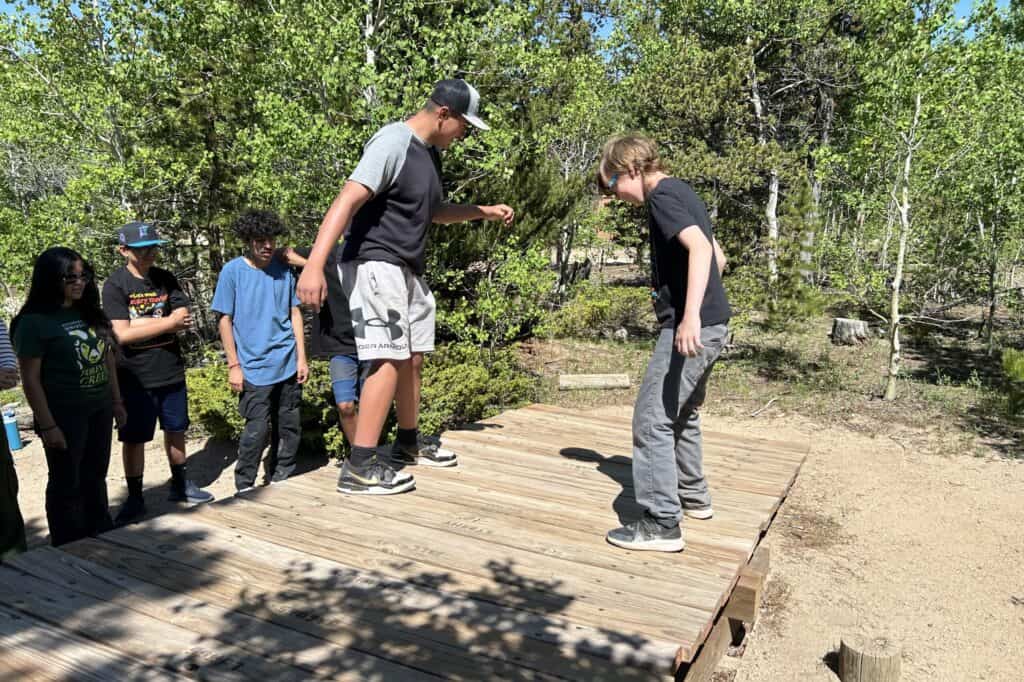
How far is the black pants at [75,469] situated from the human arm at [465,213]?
6.73 ft

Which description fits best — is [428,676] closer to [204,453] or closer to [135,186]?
[204,453]

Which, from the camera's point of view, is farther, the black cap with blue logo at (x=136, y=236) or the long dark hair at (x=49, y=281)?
the black cap with blue logo at (x=136, y=236)

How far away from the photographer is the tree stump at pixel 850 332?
13359mm

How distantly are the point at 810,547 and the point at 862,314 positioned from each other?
480 inches

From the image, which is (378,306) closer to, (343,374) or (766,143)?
(343,374)

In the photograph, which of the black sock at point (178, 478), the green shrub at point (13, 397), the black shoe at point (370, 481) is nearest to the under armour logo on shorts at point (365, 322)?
the black shoe at point (370, 481)

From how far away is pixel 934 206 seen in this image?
47.2 feet

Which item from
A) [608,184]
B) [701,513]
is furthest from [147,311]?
[701,513]

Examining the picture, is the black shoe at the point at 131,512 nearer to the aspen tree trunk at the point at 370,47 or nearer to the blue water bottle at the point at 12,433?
the blue water bottle at the point at 12,433

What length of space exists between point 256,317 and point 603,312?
10517 millimetres

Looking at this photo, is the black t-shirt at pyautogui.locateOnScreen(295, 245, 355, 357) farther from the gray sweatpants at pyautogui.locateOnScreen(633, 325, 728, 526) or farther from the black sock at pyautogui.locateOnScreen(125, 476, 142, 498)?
the gray sweatpants at pyautogui.locateOnScreen(633, 325, 728, 526)

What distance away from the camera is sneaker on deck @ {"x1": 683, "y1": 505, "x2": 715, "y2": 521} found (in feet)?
11.3

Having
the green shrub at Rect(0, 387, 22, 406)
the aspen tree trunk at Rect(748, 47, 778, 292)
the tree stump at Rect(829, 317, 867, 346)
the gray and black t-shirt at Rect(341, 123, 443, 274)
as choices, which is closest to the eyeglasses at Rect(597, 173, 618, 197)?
the gray and black t-shirt at Rect(341, 123, 443, 274)

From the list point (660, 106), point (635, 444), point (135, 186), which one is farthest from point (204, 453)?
point (660, 106)
